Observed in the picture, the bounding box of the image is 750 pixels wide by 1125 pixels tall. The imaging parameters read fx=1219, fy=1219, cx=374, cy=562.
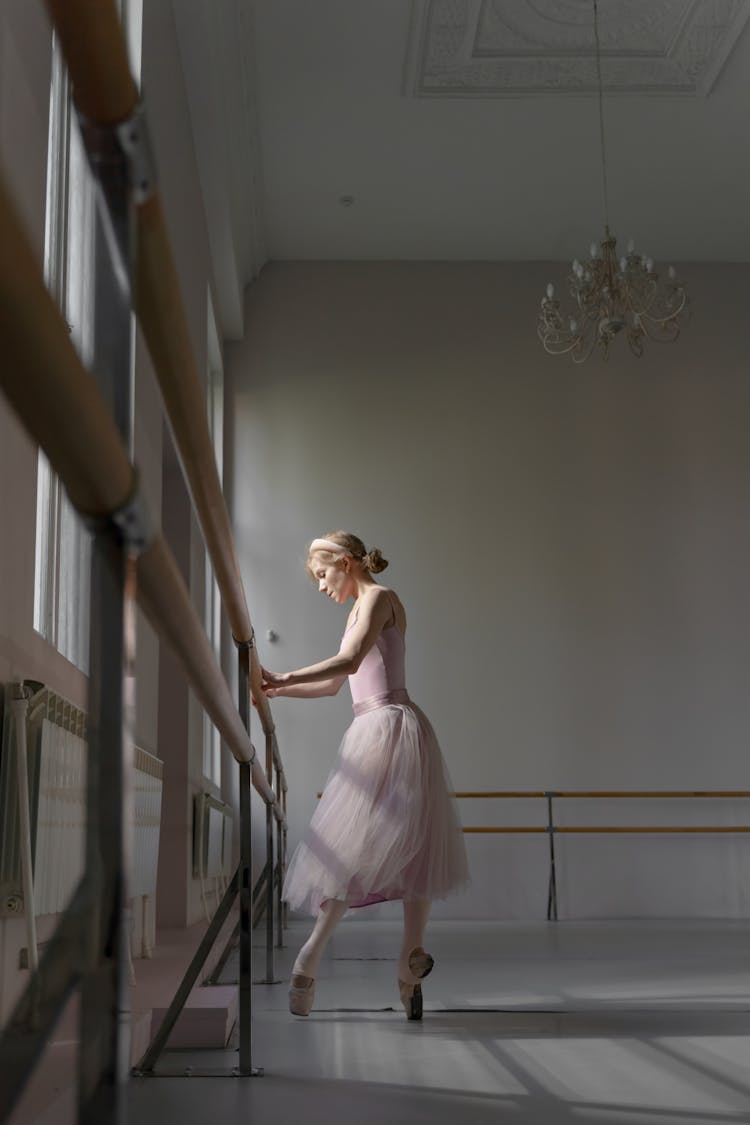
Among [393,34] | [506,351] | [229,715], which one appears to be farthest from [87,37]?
[506,351]

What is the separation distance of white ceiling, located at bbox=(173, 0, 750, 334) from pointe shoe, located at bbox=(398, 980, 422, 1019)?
192 inches

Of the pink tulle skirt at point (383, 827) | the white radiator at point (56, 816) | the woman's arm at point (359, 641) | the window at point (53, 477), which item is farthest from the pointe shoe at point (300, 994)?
the window at point (53, 477)

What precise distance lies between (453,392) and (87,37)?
879 centimetres

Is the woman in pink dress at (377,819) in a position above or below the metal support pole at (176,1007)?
above

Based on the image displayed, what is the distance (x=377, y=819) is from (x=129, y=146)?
2.47 m

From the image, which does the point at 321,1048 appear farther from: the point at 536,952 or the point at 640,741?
the point at 640,741

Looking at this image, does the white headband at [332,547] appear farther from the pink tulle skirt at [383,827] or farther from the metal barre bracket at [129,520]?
the metal barre bracket at [129,520]

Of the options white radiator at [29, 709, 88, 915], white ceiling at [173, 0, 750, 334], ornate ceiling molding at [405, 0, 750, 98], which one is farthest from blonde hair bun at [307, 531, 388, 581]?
ornate ceiling molding at [405, 0, 750, 98]

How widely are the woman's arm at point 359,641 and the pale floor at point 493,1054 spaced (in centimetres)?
81

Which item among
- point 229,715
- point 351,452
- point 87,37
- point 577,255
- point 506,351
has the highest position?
point 577,255

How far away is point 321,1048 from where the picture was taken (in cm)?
245

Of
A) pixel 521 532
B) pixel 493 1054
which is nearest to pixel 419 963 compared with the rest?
pixel 493 1054

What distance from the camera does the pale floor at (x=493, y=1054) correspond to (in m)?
1.87

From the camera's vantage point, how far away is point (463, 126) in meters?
7.70
